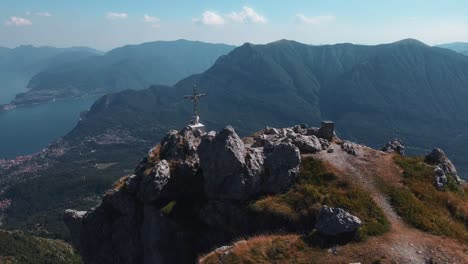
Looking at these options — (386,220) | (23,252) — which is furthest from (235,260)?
(23,252)

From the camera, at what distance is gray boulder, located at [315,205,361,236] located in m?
29.7

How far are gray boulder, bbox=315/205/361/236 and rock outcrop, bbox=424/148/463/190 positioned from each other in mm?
12079

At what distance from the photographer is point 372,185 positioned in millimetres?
35812

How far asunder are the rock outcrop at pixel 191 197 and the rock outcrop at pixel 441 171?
10.3 meters

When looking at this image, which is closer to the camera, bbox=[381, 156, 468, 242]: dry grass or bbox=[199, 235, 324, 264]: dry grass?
bbox=[199, 235, 324, 264]: dry grass

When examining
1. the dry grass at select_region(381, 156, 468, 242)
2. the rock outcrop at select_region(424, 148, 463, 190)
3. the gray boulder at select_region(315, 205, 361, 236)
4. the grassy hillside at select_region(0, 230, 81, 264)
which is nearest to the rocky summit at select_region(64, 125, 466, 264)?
the gray boulder at select_region(315, 205, 361, 236)

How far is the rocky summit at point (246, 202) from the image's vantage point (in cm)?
3034

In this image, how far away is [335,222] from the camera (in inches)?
1171

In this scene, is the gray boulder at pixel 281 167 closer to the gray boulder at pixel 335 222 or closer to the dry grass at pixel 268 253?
the gray boulder at pixel 335 222

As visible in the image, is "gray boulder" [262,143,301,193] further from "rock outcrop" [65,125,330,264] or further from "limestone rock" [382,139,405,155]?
"limestone rock" [382,139,405,155]

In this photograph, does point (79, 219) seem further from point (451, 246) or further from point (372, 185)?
point (451, 246)

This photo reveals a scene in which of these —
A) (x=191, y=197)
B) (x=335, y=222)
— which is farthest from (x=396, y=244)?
(x=191, y=197)

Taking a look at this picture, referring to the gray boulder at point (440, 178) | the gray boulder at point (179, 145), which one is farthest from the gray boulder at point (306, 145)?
the gray boulder at point (179, 145)

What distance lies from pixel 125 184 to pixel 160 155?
16.2 feet
